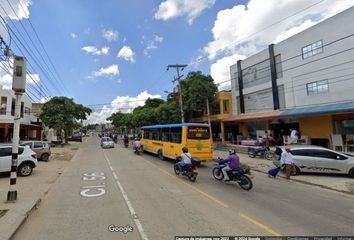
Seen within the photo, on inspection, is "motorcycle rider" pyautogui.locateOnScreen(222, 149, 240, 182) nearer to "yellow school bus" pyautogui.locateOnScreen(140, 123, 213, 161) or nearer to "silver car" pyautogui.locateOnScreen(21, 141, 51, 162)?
"yellow school bus" pyautogui.locateOnScreen(140, 123, 213, 161)

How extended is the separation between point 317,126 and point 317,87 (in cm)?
357

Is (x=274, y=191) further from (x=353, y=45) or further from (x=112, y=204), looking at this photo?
(x=353, y=45)

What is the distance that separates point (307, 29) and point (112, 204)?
81.9 ft

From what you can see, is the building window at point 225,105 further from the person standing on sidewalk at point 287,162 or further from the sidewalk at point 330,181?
the person standing on sidewalk at point 287,162

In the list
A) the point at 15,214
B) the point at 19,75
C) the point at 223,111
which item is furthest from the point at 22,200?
the point at 223,111

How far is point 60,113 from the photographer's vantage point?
4203 centimetres

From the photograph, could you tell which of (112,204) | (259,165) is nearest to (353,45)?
(259,165)

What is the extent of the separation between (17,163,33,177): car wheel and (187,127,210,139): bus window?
9548 mm

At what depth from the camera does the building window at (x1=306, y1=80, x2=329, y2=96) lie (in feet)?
78.2

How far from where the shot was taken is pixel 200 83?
3597cm

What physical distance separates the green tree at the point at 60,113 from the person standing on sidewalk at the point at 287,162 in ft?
115

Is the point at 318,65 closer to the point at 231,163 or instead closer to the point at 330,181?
the point at 330,181

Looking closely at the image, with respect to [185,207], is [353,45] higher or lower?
higher

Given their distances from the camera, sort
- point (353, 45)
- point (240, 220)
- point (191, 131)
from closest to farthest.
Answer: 1. point (240, 220)
2. point (191, 131)
3. point (353, 45)
